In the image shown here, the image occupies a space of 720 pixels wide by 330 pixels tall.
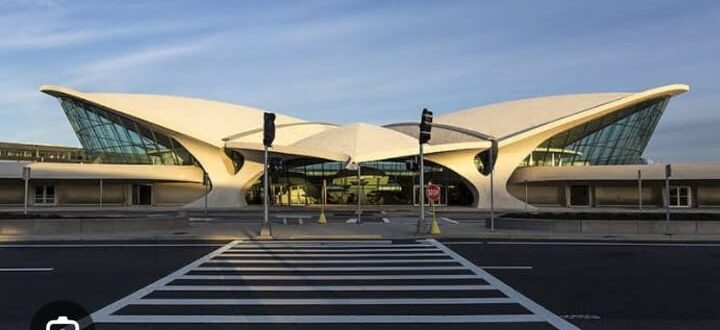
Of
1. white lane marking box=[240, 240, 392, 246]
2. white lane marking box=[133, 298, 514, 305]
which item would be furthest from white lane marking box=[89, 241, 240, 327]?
white lane marking box=[240, 240, 392, 246]

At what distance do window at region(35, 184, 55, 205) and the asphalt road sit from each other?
4633cm

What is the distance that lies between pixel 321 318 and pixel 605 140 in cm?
6531

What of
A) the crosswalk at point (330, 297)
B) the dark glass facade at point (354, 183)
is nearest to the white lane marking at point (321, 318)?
the crosswalk at point (330, 297)

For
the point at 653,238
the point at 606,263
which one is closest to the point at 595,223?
the point at 653,238

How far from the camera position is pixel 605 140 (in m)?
68.2

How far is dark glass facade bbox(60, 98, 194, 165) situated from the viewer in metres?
65.2

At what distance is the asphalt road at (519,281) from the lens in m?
8.91

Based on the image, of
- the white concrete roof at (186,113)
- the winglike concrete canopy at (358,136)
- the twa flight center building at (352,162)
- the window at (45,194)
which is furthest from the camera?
the white concrete roof at (186,113)

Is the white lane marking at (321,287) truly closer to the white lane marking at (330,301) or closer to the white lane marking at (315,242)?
the white lane marking at (330,301)

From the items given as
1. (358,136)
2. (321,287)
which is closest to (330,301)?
(321,287)

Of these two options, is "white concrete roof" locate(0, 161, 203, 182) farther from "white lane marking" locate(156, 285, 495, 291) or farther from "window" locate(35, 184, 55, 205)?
"white lane marking" locate(156, 285, 495, 291)

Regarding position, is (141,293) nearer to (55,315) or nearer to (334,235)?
(55,315)

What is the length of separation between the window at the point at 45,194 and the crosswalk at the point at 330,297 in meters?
52.8

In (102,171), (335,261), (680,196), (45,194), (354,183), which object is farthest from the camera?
(354,183)
